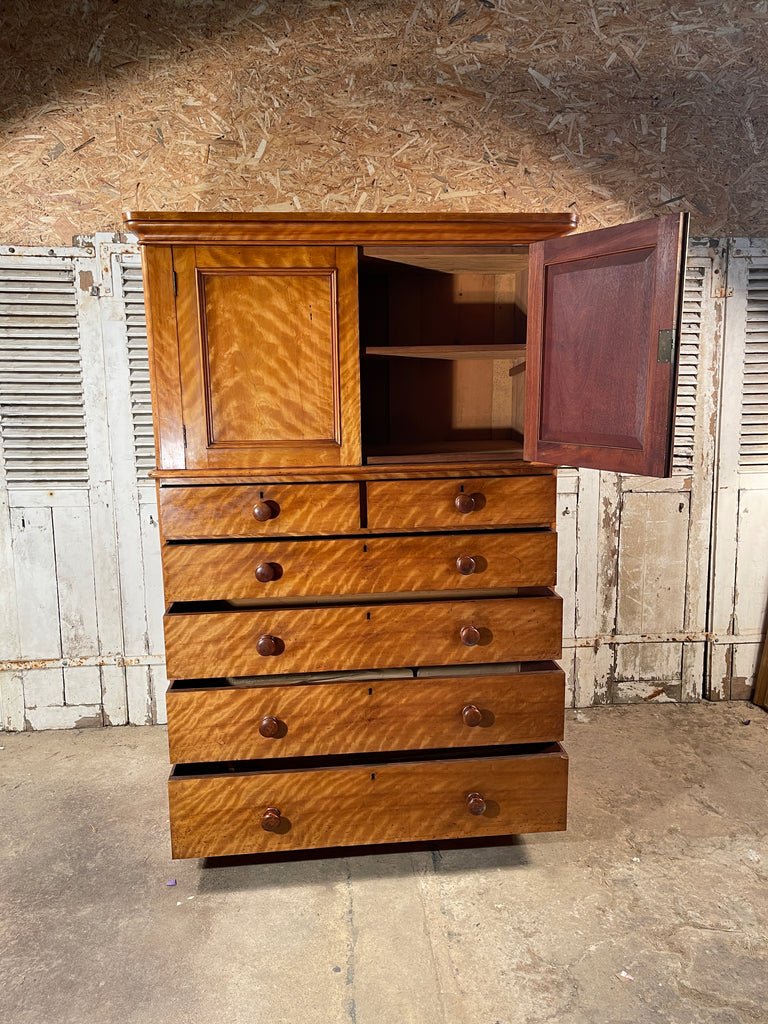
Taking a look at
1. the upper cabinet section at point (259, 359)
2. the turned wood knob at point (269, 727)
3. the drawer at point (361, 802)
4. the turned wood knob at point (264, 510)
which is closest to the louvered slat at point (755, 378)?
the drawer at point (361, 802)

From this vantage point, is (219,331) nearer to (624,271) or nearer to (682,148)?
(624,271)

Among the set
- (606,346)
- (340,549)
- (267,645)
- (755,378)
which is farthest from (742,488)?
(267,645)

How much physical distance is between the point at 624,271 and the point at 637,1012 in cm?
185

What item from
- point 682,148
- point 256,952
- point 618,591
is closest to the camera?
point 256,952

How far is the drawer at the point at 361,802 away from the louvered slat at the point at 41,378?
1.53m

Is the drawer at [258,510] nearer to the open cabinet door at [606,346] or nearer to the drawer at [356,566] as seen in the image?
the drawer at [356,566]

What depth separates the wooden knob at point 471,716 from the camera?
222cm

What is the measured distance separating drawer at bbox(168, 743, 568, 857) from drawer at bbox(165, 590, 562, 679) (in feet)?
1.05

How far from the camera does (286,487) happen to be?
2.14 metres

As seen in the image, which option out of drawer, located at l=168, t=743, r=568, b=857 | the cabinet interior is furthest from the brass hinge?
drawer, located at l=168, t=743, r=568, b=857

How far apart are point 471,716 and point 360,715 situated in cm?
34

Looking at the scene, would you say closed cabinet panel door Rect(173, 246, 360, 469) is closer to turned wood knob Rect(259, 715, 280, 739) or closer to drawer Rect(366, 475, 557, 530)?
drawer Rect(366, 475, 557, 530)

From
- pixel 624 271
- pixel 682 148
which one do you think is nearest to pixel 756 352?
pixel 682 148

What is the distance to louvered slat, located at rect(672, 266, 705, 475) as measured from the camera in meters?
3.17
